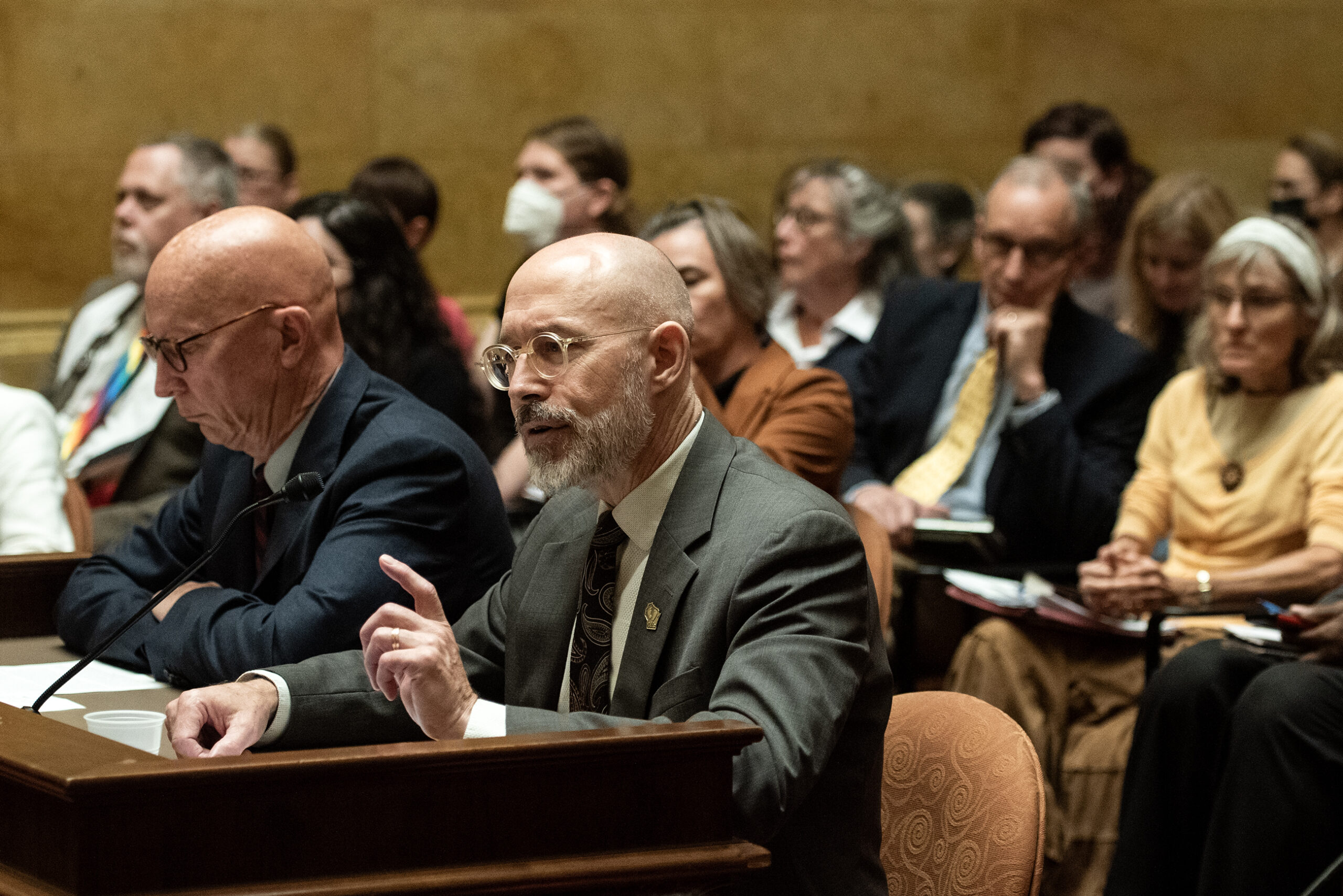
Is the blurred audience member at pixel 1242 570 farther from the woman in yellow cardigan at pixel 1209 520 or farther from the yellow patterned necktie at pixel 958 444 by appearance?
the yellow patterned necktie at pixel 958 444

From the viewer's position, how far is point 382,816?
1.57 metres

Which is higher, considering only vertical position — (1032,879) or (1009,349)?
(1009,349)

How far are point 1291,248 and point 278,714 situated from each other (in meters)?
2.89

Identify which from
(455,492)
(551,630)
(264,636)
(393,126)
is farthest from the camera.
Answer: (393,126)

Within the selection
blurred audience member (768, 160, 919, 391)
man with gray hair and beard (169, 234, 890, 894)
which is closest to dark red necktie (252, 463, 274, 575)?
man with gray hair and beard (169, 234, 890, 894)

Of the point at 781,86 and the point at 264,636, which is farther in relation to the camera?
the point at 781,86

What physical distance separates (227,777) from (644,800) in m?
0.42

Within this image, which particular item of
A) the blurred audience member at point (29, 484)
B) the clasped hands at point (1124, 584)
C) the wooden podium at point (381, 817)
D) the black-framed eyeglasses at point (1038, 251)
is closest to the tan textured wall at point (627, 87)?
the black-framed eyeglasses at point (1038, 251)

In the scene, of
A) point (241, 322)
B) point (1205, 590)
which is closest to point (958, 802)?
point (241, 322)

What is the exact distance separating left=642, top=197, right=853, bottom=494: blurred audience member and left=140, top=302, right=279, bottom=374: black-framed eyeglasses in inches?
51.6

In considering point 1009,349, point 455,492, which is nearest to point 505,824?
point 455,492

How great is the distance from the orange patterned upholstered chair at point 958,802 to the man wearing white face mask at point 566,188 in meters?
3.50

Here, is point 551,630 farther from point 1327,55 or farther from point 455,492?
point 1327,55

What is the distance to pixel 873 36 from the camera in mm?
7750
